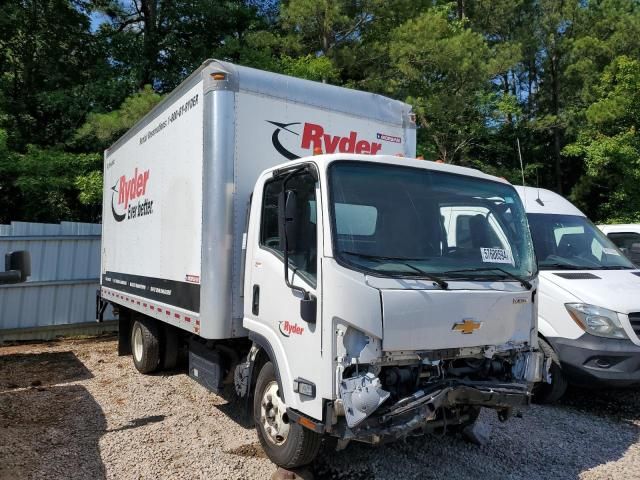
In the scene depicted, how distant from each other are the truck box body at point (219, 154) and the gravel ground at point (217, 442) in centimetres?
103

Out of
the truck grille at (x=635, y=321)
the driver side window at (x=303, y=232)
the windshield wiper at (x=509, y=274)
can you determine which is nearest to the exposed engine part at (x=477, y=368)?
the windshield wiper at (x=509, y=274)

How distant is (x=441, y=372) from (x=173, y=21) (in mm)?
15748

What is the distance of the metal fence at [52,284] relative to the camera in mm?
10367

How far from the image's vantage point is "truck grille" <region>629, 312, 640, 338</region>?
5383 mm

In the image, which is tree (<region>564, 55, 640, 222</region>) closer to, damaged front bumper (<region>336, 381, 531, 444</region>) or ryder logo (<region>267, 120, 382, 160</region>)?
ryder logo (<region>267, 120, 382, 160</region>)

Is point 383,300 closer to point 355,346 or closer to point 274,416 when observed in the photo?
point 355,346

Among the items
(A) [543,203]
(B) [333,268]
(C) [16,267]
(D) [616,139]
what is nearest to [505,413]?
(B) [333,268]

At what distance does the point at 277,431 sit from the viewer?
13.7 feet

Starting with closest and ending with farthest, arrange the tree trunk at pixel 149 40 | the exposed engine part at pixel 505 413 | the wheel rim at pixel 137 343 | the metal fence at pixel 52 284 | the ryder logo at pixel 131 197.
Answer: the exposed engine part at pixel 505 413 < the ryder logo at pixel 131 197 < the wheel rim at pixel 137 343 < the metal fence at pixel 52 284 < the tree trunk at pixel 149 40

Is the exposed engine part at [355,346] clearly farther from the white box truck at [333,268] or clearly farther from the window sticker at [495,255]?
the window sticker at [495,255]

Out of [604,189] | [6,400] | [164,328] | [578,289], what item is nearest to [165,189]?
[164,328]

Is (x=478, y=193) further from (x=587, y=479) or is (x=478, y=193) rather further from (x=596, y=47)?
(x=596, y=47)

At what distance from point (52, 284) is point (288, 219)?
8667 mm

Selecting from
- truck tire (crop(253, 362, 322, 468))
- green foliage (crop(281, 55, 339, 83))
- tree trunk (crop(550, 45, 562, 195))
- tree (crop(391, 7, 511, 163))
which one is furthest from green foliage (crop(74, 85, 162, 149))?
tree trunk (crop(550, 45, 562, 195))
